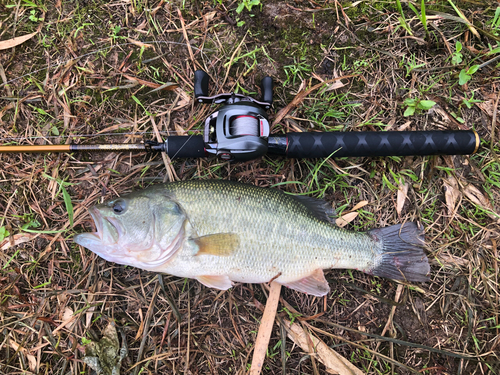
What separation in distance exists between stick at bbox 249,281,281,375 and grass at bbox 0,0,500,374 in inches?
3.6

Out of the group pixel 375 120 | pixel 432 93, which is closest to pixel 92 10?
pixel 375 120

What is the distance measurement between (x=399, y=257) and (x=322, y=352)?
→ 1.23 m

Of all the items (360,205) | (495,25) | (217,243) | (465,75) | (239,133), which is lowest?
(360,205)

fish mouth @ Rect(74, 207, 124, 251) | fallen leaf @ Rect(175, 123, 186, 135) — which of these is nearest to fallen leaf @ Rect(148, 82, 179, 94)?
fallen leaf @ Rect(175, 123, 186, 135)

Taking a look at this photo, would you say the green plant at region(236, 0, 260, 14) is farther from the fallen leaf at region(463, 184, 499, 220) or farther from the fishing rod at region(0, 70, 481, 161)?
the fallen leaf at region(463, 184, 499, 220)

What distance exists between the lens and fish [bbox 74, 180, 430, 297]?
2.38m

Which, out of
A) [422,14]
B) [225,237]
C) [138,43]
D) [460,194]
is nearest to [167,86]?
[138,43]

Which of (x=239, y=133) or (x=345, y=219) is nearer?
(x=239, y=133)

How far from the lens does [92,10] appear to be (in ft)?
10.1

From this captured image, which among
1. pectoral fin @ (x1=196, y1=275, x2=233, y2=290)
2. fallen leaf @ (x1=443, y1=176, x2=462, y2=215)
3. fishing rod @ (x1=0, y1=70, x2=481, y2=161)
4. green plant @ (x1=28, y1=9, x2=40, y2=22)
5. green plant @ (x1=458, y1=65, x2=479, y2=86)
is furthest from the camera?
green plant @ (x1=28, y1=9, x2=40, y2=22)

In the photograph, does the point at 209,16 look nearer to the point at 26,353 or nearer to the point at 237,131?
the point at 237,131

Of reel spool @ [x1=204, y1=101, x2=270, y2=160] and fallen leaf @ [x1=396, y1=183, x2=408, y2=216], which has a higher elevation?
reel spool @ [x1=204, y1=101, x2=270, y2=160]

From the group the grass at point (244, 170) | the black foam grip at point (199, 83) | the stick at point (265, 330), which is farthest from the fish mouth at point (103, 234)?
the stick at point (265, 330)

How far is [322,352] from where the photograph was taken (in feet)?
9.29
